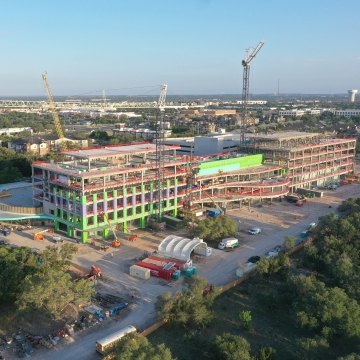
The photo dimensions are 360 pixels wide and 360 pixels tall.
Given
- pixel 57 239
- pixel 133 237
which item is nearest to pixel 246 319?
pixel 133 237

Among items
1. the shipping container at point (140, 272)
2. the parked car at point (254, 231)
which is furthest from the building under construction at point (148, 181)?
the shipping container at point (140, 272)

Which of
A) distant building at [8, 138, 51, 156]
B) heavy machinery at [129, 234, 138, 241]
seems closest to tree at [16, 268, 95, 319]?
heavy machinery at [129, 234, 138, 241]

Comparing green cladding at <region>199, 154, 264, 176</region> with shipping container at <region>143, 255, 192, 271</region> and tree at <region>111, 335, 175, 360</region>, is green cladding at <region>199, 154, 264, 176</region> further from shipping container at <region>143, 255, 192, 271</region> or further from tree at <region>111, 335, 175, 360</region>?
tree at <region>111, 335, 175, 360</region>

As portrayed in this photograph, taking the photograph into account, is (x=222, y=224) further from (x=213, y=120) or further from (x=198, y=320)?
(x=213, y=120)

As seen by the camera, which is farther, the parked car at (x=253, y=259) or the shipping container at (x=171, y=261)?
the parked car at (x=253, y=259)

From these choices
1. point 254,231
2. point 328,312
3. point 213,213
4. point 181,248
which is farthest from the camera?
point 213,213

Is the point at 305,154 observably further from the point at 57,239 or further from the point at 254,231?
the point at 57,239

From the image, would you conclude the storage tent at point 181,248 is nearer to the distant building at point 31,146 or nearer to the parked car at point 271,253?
the parked car at point 271,253
